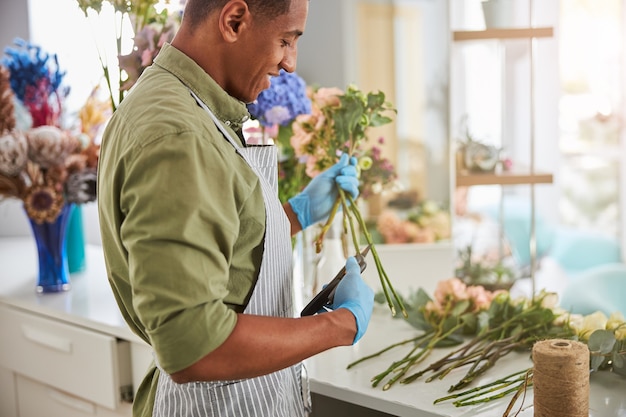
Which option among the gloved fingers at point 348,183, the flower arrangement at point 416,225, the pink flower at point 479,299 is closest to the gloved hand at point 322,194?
the gloved fingers at point 348,183

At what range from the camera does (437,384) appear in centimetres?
142

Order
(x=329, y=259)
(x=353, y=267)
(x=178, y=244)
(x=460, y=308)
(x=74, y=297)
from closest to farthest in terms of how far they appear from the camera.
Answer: (x=178, y=244) → (x=353, y=267) → (x=460, y=308) → (x=329, y=259) → (x=74, y=297)

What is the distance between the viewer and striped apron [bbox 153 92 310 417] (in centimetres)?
114

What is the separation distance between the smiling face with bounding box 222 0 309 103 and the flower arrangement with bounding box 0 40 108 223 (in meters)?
1.26

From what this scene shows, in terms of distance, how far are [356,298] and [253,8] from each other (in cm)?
46

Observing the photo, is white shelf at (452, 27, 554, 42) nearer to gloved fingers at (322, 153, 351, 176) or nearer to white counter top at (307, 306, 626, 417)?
gloved fingers at (322, 153, 351, 176)

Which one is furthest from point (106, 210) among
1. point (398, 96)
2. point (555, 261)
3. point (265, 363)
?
point (555, 261)

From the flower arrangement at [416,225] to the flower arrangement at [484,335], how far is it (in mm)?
1451

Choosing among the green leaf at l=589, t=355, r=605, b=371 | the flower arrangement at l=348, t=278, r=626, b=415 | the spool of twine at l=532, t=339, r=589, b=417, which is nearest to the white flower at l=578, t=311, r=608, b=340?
the flower arrangement at l=348, t=278, r=626, b=415

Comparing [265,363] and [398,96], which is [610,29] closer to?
[398,96]

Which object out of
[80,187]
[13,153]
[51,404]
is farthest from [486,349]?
[13,153]

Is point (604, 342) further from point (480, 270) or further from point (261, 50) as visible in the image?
point (480, 270)

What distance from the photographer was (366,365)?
5.08ft

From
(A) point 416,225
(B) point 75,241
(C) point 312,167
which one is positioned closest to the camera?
(C) point 312,167
